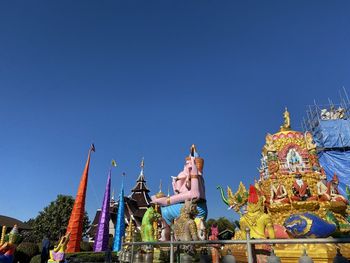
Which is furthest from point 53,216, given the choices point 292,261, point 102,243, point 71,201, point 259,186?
point 292,261

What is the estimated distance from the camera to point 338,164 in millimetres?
28688

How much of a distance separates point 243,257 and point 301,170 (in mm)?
10702

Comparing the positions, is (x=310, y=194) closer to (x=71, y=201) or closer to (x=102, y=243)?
(x=102, y=243)

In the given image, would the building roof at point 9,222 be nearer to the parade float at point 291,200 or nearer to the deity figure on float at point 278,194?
the parade float at point 291,200

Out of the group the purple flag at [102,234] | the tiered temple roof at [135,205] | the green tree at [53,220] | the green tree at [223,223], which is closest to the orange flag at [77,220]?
the purple flag at [102,234]

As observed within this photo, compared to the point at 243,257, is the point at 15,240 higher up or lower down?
higher up

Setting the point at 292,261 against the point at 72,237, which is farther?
the point at 72,237

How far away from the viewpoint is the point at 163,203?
38.3 ft

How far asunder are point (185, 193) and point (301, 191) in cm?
933

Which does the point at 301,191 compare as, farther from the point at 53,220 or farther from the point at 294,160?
the point at 53,220

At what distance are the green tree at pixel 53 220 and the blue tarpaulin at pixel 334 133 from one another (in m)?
32.4

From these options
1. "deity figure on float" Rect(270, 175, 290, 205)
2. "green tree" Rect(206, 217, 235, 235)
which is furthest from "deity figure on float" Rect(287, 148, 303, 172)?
"green tree" Rect(206, 217, 235, 235)

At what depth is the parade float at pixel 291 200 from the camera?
9.27 metres

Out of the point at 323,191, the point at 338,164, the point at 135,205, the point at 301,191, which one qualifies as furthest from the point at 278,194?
the point at 135,205
